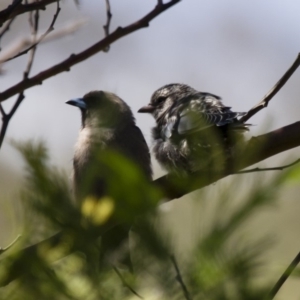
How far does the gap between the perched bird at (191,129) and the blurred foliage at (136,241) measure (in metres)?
0.18

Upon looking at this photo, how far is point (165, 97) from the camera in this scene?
6867mm

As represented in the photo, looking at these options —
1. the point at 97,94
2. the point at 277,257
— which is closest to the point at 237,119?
the point at 97,94

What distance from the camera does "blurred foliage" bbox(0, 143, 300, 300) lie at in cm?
117

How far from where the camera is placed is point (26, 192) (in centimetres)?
115

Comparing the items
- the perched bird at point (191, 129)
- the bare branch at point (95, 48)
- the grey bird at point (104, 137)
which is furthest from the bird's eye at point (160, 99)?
the bare branch at point (95, 48)

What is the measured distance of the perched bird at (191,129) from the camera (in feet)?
4.67

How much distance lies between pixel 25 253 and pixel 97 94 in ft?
16.2

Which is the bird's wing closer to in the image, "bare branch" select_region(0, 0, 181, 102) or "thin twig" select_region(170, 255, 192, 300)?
"bare branch" select_region(0, 0, 181, 102)

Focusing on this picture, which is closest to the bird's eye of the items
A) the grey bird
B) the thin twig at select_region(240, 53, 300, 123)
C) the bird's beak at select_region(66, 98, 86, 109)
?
the grey bird

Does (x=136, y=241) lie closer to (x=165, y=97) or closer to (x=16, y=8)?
(x=16, y=8)

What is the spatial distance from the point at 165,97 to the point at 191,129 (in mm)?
5320

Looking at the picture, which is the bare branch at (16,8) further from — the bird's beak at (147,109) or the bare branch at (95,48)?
the bird's beak at (147,109)

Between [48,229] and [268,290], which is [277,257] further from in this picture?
[48,229]

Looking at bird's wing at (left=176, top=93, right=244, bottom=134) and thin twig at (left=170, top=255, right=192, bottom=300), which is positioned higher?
thin twig at (left=170, top=255, right=192, bottom=300)
